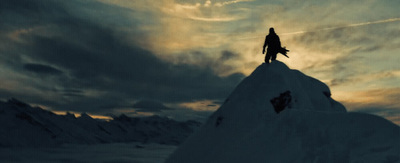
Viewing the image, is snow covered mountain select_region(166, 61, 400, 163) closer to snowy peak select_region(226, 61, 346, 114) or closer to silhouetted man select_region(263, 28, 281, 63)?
snowy peak select_region(226, 61, 346, 114)

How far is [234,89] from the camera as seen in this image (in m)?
14.7

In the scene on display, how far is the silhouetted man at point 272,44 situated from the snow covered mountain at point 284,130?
88 centimetres

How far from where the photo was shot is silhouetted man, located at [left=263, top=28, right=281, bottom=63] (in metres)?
15.0

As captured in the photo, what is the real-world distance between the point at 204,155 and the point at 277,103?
402cm

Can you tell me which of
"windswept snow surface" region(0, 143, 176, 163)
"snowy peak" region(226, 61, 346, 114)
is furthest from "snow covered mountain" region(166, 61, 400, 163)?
"windswept snow surface" region(0, 143, 176, 163)

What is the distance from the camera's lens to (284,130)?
958cm

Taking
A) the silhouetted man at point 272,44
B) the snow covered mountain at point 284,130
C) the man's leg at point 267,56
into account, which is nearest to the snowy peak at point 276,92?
the snow covered mountain at point 284,130

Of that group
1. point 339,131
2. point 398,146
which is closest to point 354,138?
point 339,131

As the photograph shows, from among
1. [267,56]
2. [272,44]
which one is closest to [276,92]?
[267,56]

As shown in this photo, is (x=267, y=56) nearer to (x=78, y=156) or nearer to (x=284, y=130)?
(x=284, y=130)

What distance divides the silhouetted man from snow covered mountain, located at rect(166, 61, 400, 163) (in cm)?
88

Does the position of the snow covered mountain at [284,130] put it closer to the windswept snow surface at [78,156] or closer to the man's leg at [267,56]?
the man's leg at [267,56]

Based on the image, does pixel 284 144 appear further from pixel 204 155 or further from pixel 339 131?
pixel 204 155

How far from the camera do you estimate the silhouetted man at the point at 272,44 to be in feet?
49.2
